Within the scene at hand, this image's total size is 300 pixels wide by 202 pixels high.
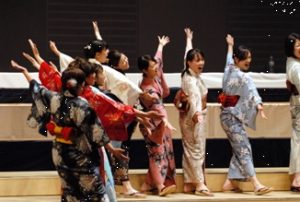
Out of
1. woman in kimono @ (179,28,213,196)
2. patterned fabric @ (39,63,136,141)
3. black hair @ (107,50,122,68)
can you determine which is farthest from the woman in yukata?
patterned fabric @ (39,63,136,141)

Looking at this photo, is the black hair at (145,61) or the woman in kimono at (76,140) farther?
the black hair at (145,61)

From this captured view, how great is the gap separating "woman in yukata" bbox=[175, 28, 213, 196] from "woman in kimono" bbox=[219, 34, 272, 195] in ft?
0.78

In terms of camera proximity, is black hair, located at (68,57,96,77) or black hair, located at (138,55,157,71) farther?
black hair, located at (138,55,157,71)

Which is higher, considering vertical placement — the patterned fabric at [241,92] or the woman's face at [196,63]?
the woman's face at [196,63]

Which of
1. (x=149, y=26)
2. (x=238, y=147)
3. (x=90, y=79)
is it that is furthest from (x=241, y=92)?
(x=149, y=26)

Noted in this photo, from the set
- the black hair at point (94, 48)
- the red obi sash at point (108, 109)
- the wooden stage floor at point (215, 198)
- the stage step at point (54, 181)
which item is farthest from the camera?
the stage step at point (54, 181)

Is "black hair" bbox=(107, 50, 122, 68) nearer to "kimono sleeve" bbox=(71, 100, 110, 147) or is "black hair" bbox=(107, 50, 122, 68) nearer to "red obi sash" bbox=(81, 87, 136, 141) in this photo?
"red obi sash" bbox=(81, 87, 136, 141)

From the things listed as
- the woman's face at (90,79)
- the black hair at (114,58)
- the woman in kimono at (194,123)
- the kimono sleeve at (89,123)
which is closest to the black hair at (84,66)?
the woman's face at (90,79)

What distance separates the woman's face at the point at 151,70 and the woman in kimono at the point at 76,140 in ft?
4.23

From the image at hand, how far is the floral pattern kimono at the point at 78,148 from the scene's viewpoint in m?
3.68

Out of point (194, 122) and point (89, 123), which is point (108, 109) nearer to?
point (89, 123)

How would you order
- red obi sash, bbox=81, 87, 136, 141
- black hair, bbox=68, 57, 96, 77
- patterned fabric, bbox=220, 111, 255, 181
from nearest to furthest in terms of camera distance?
black hair, bbox=68, 57, 96, 77, red obi sash, bbox=81, 87, 136, 141, patterned fabric, bbox=220, 111, 255, 181

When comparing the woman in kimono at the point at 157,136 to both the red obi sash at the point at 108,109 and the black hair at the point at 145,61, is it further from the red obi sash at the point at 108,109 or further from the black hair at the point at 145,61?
the red obi sash at the point at 108,109

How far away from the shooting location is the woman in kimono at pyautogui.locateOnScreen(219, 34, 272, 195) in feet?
17.6
